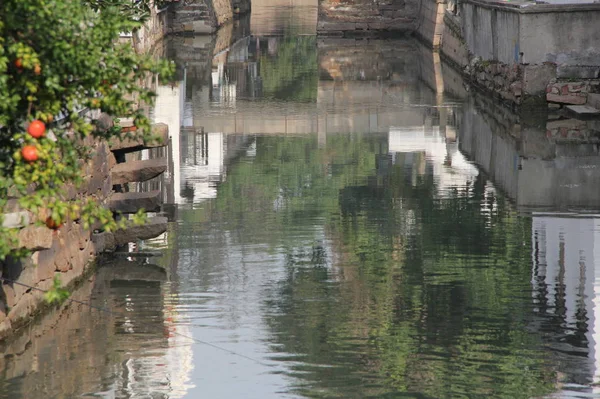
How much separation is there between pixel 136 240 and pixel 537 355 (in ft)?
18.5

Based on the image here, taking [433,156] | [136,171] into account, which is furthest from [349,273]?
[433,156]

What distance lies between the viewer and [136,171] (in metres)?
15.5

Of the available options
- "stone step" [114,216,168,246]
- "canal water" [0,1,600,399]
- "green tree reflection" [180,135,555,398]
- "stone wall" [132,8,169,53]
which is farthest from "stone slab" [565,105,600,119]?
"stone step" [114,216,168,246]

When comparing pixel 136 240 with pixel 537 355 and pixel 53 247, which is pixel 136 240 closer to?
pixel 53 247

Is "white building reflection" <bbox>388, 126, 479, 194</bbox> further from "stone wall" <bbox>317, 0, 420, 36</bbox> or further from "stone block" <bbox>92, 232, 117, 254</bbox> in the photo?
"stone wall" <bbox>317, 0, 420, 36</bbox>

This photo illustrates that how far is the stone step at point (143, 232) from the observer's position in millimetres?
14219

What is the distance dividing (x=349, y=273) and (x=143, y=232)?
247 centimetres

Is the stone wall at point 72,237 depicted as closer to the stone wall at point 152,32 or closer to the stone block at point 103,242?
the stone block at point 103,242

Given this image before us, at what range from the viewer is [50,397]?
9.41 m

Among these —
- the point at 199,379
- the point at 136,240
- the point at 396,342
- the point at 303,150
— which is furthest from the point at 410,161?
the point at 199,379

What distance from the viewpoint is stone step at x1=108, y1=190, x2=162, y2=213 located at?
14.5 meters

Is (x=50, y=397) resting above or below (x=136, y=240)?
below

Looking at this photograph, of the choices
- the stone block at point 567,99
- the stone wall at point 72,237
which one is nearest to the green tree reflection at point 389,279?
the stone wall at point 72,237

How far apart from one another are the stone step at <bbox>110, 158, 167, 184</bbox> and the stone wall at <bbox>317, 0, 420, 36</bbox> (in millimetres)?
40299
